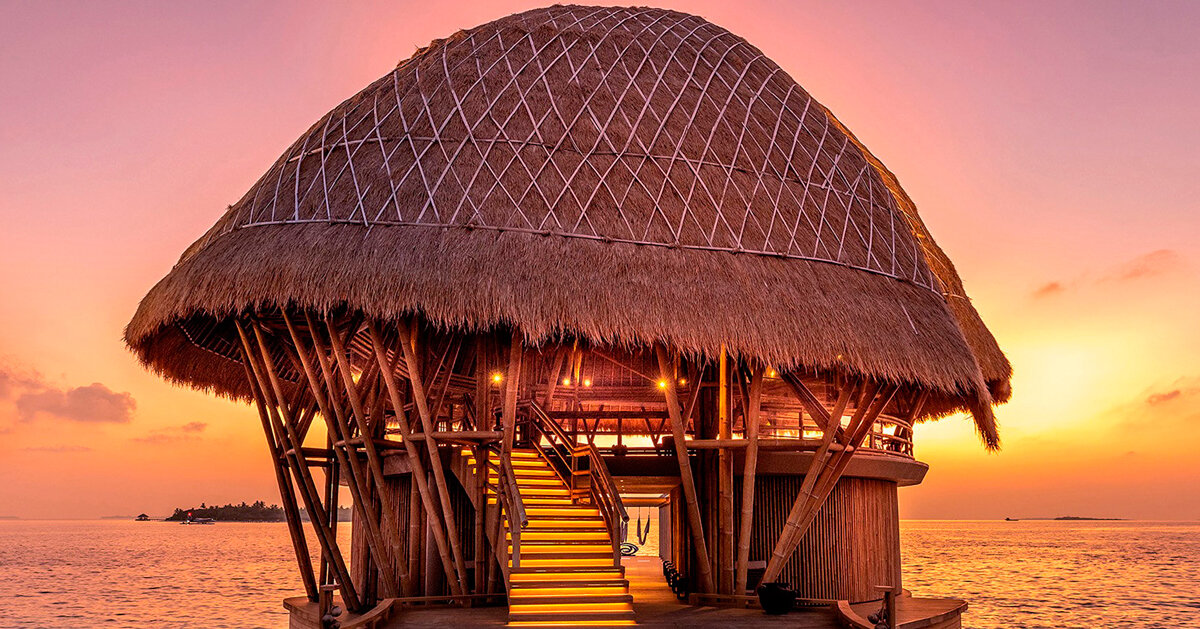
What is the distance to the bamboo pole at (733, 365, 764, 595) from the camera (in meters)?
14.9

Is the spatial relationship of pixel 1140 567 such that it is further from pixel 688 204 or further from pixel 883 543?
pixel 688 204

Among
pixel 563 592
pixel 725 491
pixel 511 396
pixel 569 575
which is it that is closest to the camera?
pixel 563 592

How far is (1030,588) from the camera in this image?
53.8 metres

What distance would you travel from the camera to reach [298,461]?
15844 millimetres

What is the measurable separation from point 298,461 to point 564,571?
4.49 meters

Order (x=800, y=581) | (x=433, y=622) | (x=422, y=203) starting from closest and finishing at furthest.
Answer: (x=433, y=622) → (x=422, y=203) → (x=800, y=581)

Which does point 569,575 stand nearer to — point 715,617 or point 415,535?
point 715,617

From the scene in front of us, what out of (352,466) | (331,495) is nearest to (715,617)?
(352,466)

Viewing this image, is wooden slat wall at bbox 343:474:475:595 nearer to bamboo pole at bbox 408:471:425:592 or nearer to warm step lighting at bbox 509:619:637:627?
bamboo pole at bbox 408:471:425:592

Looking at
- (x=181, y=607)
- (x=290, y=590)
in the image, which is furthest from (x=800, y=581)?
(x=290, y=590)

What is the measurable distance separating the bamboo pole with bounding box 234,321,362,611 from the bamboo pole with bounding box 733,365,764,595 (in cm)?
551

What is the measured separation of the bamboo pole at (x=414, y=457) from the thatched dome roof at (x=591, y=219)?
577mm

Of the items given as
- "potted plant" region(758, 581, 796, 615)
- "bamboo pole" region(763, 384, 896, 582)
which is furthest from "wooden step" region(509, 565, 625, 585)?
"bamboo pole" region(763, 384, 896, 582)

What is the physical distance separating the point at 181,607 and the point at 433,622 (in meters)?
34.8
